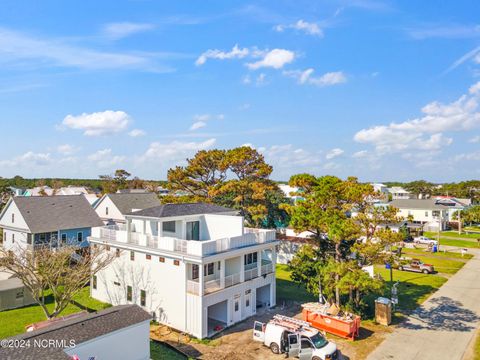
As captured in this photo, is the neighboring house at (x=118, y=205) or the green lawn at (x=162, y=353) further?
the neighboring house at (x=118, y=205)

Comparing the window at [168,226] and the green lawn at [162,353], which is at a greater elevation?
the window at [168,226]

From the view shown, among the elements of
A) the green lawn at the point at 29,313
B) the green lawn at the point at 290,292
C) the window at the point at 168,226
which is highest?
the window at the point at 168,226

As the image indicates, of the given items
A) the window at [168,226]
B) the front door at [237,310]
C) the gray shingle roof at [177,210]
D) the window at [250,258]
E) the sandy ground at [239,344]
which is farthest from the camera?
the window at [168,226]

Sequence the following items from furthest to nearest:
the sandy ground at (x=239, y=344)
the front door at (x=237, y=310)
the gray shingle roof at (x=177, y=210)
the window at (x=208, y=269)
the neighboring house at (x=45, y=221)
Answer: the neighboring house at (x=45, y=221), the gray shingle roof at (x=177, y=210), the front door at (x=237, y=310), the window at (x=208, y=269), the sandy ground at (x=239, y=344)

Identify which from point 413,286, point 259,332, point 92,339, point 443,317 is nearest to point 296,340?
point 259,332

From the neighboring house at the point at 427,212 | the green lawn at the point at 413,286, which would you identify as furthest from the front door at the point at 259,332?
the neighboring house at the point at 427,212

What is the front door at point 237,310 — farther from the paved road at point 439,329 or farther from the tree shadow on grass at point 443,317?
the tree shadow on grass at point 443,317

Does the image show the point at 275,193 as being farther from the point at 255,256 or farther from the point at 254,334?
the point at 254,334

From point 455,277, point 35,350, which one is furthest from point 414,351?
point 455,277
